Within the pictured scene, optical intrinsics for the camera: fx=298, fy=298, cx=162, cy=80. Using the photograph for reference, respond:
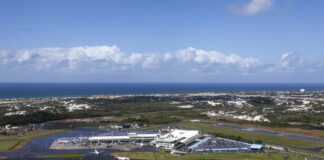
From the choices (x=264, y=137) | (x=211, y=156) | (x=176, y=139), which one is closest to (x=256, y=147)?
(x=211, y=156)

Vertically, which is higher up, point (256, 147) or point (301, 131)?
point (256, 147)

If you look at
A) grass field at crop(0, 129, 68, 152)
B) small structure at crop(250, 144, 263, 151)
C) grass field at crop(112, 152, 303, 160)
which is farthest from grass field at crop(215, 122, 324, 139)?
grass field at crop(0, 129, 68, 152)

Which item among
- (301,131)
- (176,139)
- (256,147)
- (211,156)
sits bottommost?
(211,156)

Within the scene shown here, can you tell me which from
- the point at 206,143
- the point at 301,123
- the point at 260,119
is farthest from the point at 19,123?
the point at 301,123

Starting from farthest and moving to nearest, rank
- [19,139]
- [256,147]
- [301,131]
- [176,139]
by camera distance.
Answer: [301,131] < [19,139] < [176,139] < [256,147]

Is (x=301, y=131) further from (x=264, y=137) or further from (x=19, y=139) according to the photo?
(x=19, y=139)

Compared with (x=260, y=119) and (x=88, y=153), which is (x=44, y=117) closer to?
(x=88, y=153)

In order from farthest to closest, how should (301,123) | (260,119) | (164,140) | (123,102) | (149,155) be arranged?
(123,102) < (260,119) < (301,123) < (164,140) < (149,155)

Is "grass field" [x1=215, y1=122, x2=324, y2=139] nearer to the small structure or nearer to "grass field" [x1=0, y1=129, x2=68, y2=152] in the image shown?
the small structure

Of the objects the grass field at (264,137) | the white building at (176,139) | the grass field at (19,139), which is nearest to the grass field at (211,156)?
the white building at (176,139)
